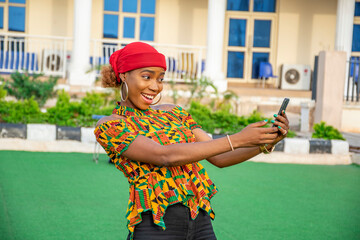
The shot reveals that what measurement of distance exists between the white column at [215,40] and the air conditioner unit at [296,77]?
2.59 m

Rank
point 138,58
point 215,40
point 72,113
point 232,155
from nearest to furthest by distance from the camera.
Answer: point 138,58
point 232,155
point 72,113
point 215,40

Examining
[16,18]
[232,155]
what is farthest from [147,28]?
[232,155]

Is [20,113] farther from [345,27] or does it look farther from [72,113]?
[345,27]

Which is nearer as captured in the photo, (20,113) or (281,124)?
(281,124)

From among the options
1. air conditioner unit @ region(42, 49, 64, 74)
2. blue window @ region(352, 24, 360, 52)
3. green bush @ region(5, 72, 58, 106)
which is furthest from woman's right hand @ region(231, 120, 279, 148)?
blue window @ region(352, 24, 360, 52)

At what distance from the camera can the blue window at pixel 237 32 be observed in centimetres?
1647

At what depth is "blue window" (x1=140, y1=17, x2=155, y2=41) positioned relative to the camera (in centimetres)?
1612

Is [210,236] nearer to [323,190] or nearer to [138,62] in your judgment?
[138,62]

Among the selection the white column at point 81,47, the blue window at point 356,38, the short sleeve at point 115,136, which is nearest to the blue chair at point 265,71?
the blue window at point 356,38

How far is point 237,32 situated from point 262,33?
733 mm

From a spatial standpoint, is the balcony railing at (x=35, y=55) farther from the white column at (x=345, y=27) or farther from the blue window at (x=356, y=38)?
the blue window at (x=356, y=38)

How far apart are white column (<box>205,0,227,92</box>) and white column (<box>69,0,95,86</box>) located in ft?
9.62

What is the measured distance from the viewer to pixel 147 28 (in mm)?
16109

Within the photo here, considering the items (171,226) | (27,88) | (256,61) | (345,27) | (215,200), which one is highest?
(345,27)
